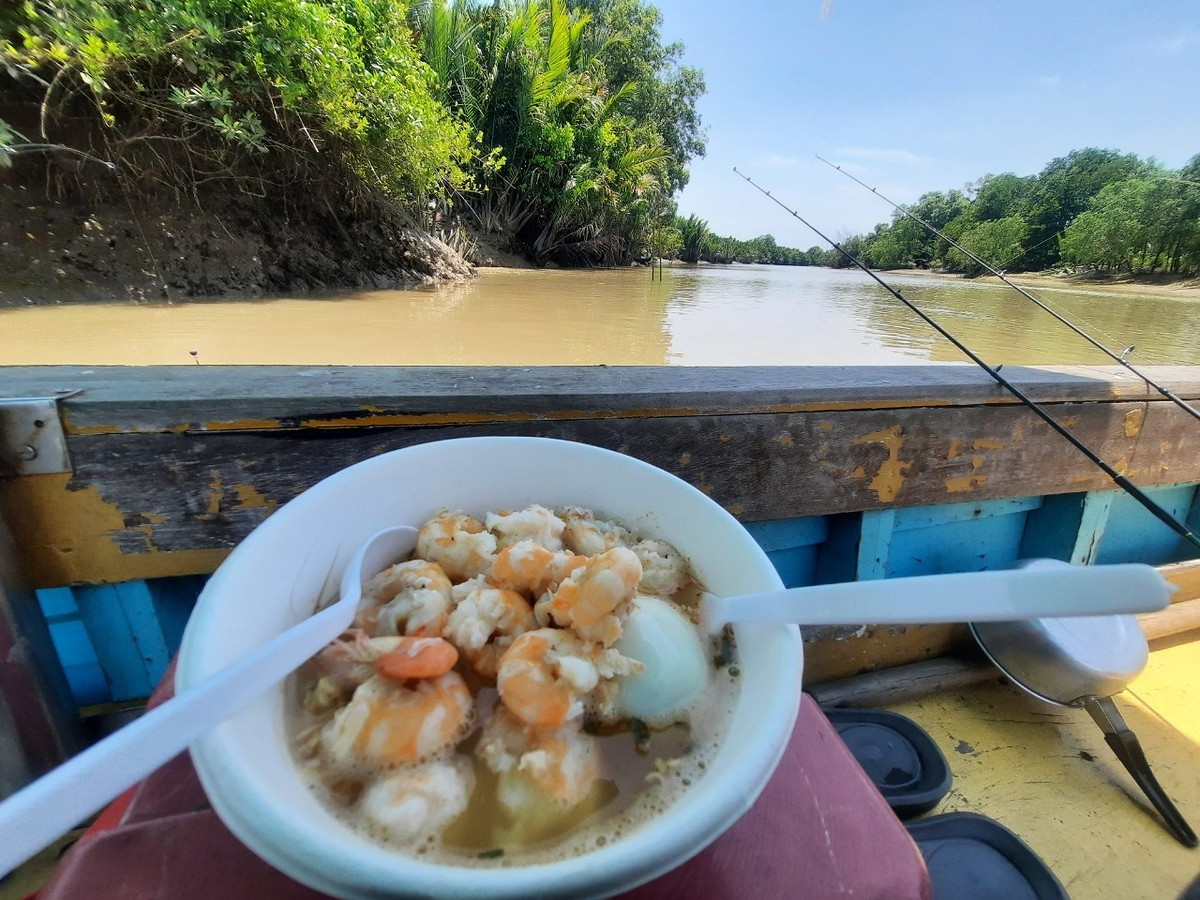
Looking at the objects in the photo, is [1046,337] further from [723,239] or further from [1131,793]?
[723,239]

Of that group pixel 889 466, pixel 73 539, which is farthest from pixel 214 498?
pixel 889 466

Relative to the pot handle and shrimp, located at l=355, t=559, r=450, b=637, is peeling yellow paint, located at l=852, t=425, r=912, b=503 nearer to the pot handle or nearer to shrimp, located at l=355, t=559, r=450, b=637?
the pot handle

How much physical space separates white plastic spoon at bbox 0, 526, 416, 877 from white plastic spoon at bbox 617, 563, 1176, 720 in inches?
10.0

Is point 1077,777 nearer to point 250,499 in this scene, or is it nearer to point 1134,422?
point 1134,422

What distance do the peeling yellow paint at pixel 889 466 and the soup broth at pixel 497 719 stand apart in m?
0.77

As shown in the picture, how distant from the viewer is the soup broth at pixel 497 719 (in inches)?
14.1

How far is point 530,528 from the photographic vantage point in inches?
22.0

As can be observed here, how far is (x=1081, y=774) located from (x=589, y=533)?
1.31 meters

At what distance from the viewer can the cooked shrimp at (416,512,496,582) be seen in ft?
1.75

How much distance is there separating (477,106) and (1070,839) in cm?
1202

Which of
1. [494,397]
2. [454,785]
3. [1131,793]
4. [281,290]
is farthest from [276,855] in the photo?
[281,290]

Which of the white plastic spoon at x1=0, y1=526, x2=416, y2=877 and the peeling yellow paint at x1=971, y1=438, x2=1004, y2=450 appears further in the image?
the peeling yellow paint at x1=971, y1=438, x2=1004, y2=450

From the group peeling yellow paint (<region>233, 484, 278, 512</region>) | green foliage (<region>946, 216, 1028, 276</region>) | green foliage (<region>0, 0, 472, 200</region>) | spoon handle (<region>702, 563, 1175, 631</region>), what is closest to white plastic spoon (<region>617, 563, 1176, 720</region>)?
spoon handle (<region>702, 563, 1175, 631</region>)

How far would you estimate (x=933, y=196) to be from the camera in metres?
41.9
